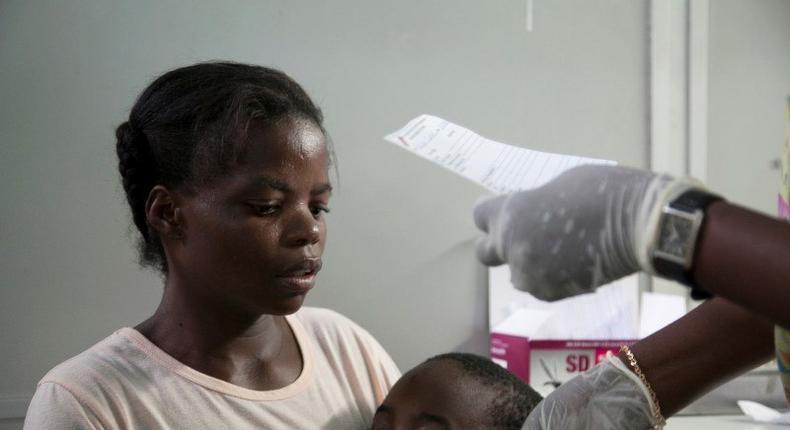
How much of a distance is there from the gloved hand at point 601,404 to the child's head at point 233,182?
0.39m

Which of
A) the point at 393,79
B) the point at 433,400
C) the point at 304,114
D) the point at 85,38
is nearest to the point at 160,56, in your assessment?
the point at 85,38

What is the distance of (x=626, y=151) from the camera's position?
1974mm

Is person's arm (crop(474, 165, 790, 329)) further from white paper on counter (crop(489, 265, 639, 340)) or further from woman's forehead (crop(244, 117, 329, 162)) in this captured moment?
white paper on counter (crop(489, 265, 639, 340))

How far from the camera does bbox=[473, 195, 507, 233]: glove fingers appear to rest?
821 millimetres

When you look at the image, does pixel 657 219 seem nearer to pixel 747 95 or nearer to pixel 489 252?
pixel 489 252

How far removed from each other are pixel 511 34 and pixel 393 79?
0.32 m

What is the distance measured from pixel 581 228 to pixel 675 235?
10 cm

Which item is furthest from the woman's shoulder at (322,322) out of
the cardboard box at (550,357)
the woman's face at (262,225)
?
the cardboard box at (550,357)

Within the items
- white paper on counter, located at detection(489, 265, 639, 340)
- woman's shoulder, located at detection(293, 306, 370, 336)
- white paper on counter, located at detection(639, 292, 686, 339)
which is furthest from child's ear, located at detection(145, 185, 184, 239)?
white paper on counter, located at detection(639, 292, 686, 339)

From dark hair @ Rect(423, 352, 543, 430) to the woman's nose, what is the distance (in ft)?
1.06

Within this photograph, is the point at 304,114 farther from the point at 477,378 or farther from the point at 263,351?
the point at 477,378

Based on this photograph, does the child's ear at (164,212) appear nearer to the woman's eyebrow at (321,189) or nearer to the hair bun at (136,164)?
the hair bun at (136,164)

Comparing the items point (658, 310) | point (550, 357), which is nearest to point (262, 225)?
point (550, 357)

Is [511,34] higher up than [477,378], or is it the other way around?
[511,34]
